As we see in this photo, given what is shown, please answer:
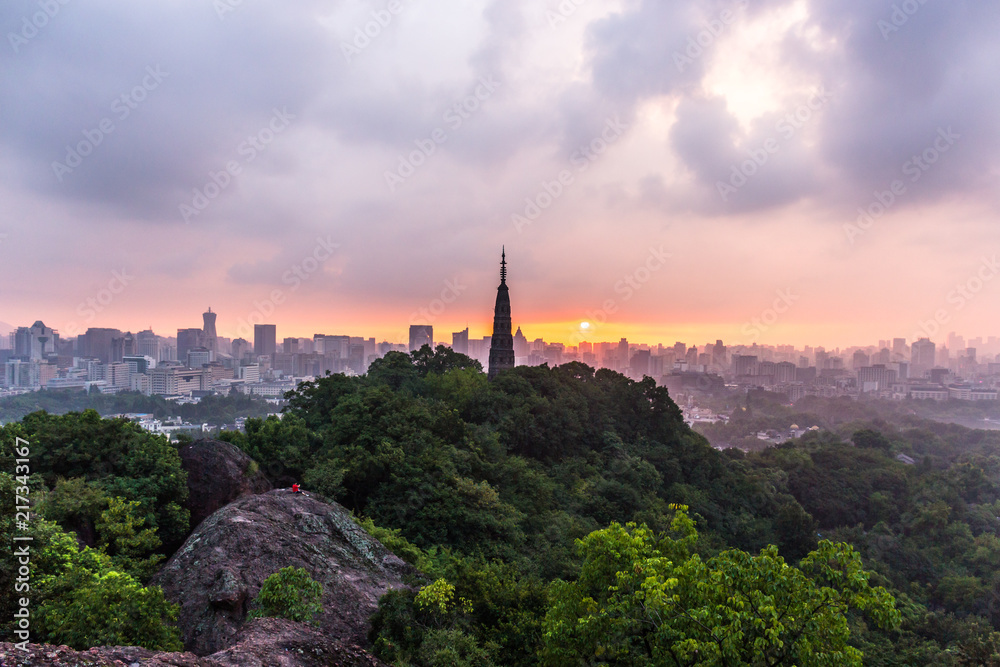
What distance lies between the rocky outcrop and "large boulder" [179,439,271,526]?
18.4ft

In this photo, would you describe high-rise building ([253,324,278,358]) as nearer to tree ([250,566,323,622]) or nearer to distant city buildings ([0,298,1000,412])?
distant city buildings ([0,298,1000,412])

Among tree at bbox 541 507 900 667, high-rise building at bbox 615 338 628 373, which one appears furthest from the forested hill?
high-rise building at bbox 615 338 628 373

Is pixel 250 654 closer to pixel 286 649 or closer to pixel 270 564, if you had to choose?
pixel 286 649

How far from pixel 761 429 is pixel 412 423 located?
57948 mm

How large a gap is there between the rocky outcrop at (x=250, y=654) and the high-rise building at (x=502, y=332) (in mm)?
26285

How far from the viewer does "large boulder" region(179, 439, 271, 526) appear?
1091cm

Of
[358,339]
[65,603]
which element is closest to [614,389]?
[65,603]

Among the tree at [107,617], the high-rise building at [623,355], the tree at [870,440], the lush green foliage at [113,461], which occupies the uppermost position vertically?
the high-rise building at [623,355]

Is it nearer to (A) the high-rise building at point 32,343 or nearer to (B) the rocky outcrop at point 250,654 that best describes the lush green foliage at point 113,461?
(B) the rocky outcrop at point 250,654

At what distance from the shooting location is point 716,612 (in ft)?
16.3

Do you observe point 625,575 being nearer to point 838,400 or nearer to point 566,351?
point 566,351

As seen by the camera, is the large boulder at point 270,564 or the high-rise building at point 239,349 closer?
the large boulder at point 270,564

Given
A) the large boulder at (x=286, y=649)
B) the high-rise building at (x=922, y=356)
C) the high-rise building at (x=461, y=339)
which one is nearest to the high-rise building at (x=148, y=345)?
the high-rise building at (x=461, y=339)

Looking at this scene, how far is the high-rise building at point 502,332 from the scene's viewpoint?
3256 centimetres
